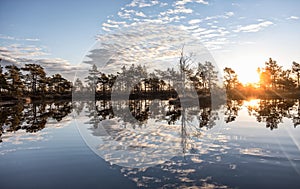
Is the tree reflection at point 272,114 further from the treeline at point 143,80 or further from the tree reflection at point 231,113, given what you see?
the treeline at point 143,80

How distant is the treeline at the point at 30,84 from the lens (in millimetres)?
53094

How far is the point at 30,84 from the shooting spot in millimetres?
70125

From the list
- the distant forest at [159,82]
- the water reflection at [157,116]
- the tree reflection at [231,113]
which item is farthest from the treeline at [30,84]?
the tree reflection at [231,113]

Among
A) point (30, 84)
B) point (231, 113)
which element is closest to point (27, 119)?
point (231, 113)

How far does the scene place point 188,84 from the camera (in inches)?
2509

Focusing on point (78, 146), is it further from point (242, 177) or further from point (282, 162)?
point (282, 162)

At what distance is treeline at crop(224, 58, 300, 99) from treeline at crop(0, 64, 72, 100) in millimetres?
48544

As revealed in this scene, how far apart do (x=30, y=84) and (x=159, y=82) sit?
125 feet

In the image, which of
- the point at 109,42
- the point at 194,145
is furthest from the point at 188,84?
the point at 194,145

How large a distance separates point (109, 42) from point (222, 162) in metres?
9.28

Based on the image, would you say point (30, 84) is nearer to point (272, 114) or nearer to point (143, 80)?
point (143, 80)

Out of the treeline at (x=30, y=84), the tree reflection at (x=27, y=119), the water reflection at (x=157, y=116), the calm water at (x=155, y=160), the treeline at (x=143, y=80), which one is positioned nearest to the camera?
the calm water at (x=155, y=160)

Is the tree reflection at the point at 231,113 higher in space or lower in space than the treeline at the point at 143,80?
lower

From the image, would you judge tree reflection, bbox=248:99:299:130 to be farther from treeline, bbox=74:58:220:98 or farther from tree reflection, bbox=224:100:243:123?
treeline, bbox=74:58:220:98
